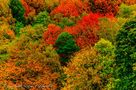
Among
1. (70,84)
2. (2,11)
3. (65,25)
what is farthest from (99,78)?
(2,11)

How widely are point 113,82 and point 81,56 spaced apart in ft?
32.7

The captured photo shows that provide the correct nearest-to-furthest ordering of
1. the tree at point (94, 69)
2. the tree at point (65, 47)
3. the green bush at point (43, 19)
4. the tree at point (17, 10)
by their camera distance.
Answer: the tree at point (94, 69) < the tree at point (65, 47) < the green bush at point (43, 19) < the tree at point (17, 10)

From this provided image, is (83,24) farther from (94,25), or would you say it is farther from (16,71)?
(16,71)

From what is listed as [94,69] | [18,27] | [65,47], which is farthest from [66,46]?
[94,69]

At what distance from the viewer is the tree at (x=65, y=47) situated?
276ft

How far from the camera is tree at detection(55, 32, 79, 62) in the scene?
84.1 meters

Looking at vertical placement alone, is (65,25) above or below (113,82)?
below

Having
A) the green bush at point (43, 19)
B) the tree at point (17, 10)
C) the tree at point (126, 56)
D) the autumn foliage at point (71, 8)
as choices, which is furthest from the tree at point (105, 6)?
the tree at point (126, 56)

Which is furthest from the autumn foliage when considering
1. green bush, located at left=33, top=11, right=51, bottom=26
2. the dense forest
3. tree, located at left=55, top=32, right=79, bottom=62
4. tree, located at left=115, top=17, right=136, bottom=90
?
tree, located at left=115, top=17, right=136, bottom=90

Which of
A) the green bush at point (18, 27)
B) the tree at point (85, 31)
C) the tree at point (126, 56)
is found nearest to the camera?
the tree at point (126, 56)

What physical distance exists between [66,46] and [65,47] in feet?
0.88

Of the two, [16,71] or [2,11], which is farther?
[2,11]

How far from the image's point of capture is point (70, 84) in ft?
217

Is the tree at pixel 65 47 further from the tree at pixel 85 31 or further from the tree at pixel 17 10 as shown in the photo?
the tree at pixel 17 10
